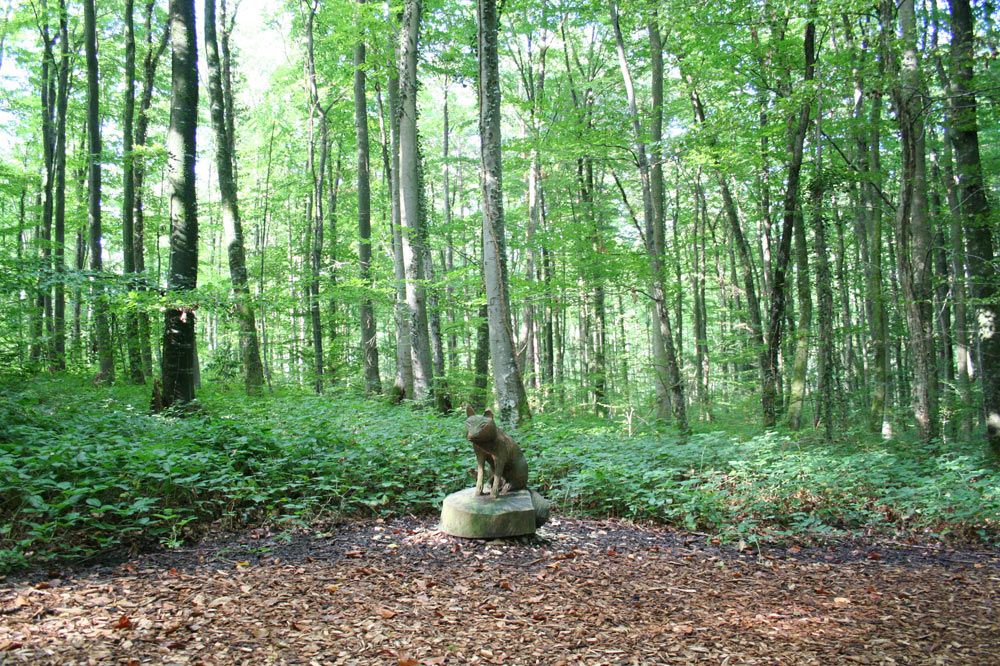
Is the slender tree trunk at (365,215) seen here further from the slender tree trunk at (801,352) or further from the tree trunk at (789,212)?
the slender tree trunk at (801,352)

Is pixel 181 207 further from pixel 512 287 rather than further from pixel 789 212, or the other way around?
pixel 789 212

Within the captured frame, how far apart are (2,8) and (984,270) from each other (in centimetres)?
2594

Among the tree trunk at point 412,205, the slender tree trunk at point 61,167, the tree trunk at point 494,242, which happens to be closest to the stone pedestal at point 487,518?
the tree trunk at point 494,242

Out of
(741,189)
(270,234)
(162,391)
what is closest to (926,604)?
(162,391)

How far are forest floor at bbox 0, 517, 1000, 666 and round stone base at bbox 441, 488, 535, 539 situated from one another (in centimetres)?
11

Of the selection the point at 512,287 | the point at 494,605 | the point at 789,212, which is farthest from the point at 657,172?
the point at 494,605

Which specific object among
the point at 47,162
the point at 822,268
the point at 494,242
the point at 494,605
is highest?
the point at 47,162

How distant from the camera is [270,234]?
29.5 m

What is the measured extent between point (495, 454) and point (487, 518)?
54 cm

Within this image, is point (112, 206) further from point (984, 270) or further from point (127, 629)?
point (984, 270)

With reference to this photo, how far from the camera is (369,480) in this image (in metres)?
5.80

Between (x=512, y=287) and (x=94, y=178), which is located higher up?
(x=94, y=178)

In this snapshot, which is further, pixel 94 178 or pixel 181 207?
pixel 94 178

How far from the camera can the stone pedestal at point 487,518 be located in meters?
4.63
